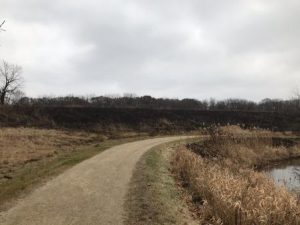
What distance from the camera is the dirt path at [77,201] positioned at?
10.4 m

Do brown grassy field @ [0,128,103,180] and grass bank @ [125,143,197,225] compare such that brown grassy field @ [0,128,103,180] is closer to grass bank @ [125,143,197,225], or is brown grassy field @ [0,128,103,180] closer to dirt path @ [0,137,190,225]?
dirt path @ [0,137,190,225]

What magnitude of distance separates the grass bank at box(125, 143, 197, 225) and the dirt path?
Result: 0.30m

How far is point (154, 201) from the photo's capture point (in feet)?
41.1

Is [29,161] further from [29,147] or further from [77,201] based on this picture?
[77,201]

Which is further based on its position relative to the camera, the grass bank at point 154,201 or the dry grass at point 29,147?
the dry grass at point 29,147

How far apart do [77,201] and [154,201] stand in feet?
7.01

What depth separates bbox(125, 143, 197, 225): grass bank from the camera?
1086cm

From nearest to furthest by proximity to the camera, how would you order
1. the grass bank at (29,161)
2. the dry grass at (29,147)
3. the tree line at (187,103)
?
the grass bank at (29,161) → the dry grass at (29,147) → the tree line at (187,103)

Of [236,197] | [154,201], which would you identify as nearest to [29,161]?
[154,201]

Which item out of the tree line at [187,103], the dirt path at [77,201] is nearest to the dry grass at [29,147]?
the dirt path at [77,201]

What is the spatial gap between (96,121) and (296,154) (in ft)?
107

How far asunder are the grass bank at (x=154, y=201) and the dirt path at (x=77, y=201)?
0.30 m

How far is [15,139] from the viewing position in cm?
3278

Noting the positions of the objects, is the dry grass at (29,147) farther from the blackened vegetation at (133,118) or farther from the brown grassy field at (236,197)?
the blackened vegetation at (133,118)
